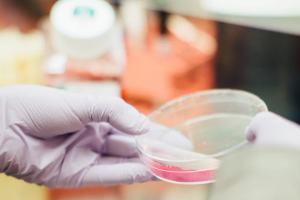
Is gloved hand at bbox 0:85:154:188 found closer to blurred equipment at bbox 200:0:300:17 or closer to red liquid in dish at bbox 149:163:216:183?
red liquid in dish at bbox 149:163:216:183

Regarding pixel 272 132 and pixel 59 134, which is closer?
pixel 272 132

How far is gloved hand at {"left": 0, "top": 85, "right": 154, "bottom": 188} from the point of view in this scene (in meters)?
0.66

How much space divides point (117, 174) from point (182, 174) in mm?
184

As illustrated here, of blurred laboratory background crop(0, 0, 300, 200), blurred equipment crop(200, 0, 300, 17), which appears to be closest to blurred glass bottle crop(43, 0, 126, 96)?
blurred laboratory background crop(0, 0, 300, 200)

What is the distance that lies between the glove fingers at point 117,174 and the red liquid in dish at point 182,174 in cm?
8

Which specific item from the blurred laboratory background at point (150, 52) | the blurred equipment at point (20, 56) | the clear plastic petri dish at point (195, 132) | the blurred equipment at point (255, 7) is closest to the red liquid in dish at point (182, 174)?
the clear plastic petri dish at point (195, 132)

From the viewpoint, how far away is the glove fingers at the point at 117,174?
70cm

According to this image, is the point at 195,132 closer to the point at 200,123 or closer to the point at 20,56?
the point at 200,123

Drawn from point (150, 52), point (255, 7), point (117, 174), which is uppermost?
point (255, 7)

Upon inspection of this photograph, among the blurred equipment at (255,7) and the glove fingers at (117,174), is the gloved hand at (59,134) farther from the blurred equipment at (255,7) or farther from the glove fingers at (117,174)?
the blurred equipment at (255,7)

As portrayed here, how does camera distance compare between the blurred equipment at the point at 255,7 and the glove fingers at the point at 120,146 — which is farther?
the blurred equipment at the point at 255,7

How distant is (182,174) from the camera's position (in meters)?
0.60

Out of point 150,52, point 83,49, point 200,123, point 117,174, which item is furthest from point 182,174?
point 150,52

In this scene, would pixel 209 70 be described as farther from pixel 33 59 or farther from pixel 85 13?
pixel 33 59
